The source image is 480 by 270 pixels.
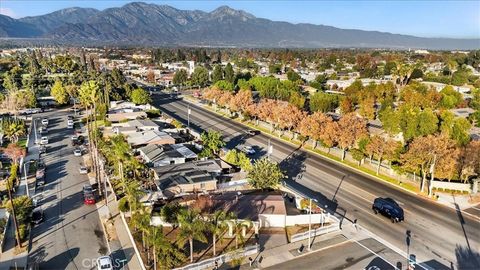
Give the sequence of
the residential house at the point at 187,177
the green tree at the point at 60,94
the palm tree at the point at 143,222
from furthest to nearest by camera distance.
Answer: the green tree at the point at 60,94
the residential house at the point at 187,177
the palm tree at the point at 143,222

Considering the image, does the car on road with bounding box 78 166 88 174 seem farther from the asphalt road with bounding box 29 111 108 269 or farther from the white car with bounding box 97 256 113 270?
the white car with bounding box 97 256 113 270

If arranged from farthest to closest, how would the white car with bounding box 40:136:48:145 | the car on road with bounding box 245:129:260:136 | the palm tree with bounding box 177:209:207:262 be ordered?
the car on road with bounding box 245:129:260:136
the white car with bounding box 40:136:48:145
the palm tree with bounding box 177:209:207:262

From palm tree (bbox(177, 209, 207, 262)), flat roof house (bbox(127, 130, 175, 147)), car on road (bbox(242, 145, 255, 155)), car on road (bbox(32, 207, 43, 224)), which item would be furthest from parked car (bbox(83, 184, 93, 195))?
car on road (bbox(242, 145, 255, 155))

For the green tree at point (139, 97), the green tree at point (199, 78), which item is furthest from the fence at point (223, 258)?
the green tree at point (199, 78)

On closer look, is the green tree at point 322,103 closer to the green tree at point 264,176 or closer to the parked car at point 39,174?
the green tree at point 264,176

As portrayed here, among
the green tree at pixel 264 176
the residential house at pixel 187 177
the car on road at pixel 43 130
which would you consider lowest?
the car on road at pixel 43 130

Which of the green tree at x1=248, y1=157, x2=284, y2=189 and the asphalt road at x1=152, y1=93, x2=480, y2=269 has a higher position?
the green tree at x1=248, y1=157, x2=284, y2=189
